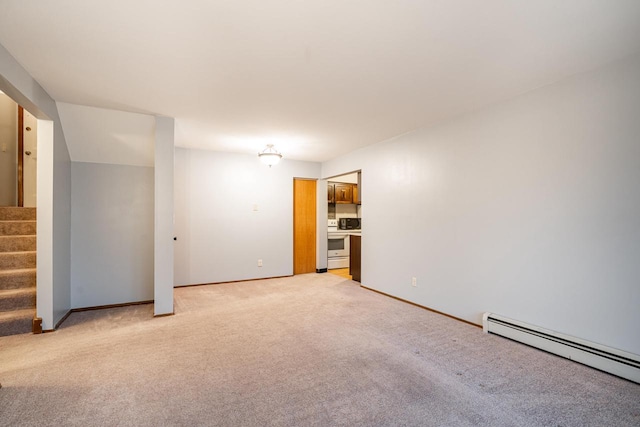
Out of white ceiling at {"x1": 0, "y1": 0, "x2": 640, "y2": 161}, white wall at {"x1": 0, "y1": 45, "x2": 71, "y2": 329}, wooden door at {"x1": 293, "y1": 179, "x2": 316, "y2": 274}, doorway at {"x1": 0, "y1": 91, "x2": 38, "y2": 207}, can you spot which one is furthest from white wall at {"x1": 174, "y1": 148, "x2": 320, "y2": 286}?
doorway at {"x1": 0, "y1": 91, "x2": 38, "y2": 207}

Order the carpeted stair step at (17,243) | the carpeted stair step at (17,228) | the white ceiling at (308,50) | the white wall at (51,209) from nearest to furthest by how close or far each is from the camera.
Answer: the white ceiling at (308,50) < the white wall at (51,209) < the carpeted stair step at (17,243) < the carpeted stair step at (17,228)

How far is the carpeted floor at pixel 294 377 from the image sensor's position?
1794 mm

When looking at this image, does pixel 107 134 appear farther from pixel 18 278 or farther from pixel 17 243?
pixel 18 278

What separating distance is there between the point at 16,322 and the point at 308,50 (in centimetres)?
392

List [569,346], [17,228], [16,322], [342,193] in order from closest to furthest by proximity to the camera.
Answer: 1. [569,346]
2. [16,322]
3. [17,228]
4. [342,193]

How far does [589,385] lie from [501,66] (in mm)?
2490

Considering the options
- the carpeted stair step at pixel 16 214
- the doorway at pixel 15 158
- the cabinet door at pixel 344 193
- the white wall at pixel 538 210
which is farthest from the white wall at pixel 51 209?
the cabinet door at pixel 344 193

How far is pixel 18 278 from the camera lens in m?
3.35

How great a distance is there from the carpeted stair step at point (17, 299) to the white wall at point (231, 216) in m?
1.93

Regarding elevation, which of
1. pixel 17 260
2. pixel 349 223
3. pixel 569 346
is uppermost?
pixel 349 223

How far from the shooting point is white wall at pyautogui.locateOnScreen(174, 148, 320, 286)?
510cm

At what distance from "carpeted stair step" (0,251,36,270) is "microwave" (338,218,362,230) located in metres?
5.18

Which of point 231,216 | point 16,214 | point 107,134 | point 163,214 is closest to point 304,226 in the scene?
point 231,216

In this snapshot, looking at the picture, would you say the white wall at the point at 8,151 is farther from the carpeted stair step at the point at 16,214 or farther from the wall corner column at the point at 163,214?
the wall corner column at the point at 163,214
